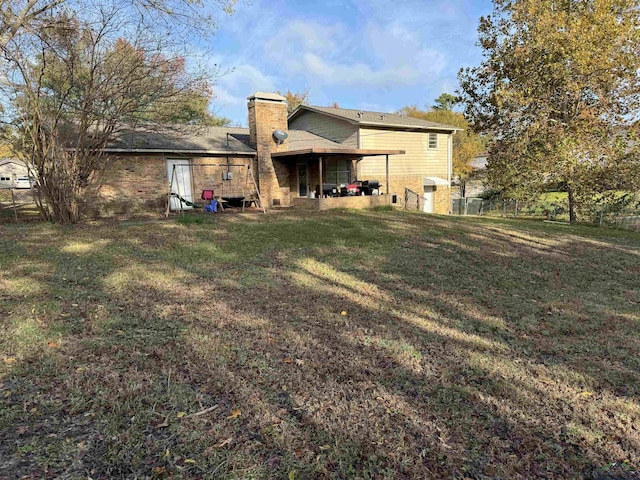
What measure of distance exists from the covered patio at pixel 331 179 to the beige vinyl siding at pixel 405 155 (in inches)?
22.9

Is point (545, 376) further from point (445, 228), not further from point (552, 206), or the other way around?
point (552, 206)

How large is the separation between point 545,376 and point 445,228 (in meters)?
7.77

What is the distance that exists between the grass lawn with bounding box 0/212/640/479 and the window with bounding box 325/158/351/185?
11019mm

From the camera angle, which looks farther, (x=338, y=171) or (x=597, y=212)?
(x=338, y=171)

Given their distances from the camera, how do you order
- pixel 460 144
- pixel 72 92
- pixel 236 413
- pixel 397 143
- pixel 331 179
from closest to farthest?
pixel 236 413, pixel 72 92, pixel 331 179, pixel 397 143, pixel 460 144

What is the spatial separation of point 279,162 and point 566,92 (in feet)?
37.9

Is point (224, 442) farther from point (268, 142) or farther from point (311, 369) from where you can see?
point (268, 142)

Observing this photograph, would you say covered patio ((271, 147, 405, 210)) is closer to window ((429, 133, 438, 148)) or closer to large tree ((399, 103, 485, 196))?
window ((429, 133, 438, 148))

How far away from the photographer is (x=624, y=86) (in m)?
15.9

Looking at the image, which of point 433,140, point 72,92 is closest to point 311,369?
point 72,92

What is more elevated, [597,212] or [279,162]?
[279,162]

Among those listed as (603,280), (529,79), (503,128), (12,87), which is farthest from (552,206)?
(12,87)

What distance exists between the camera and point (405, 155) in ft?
64.4

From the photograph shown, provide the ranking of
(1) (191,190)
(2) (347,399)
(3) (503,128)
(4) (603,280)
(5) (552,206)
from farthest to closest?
(5) (552,206) → (3) (503,128) → (1) (191,190) → (4) (603,280) → (2) (347,399)
